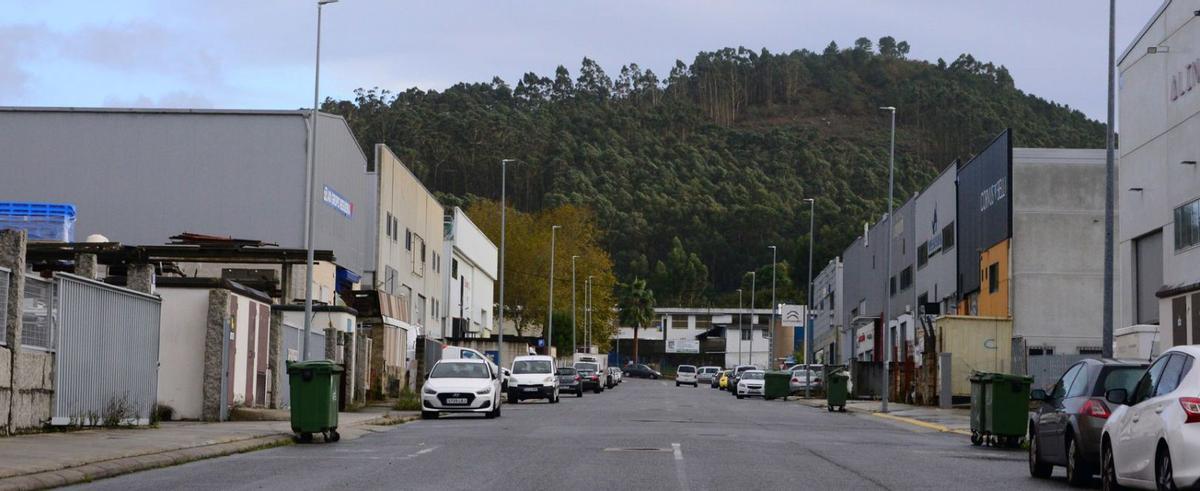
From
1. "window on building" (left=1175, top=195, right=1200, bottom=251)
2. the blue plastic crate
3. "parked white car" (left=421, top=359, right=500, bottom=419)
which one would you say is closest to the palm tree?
"window on building" (left=1175, top=195, right=1200, bottom=251)

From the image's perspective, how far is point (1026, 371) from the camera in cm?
4669

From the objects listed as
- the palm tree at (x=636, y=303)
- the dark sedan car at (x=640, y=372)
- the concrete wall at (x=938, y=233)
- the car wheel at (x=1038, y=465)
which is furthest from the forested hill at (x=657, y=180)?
the car wheel at (x=1038, y=465)

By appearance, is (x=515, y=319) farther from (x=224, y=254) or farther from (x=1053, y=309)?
(x=224, y=254)

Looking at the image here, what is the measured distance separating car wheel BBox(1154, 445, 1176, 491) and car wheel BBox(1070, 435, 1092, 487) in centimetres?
328

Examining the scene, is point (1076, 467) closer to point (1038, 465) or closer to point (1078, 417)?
point (1078, 417)

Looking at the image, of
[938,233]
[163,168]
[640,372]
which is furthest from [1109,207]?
[640,372]

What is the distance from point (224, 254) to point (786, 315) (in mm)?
45671

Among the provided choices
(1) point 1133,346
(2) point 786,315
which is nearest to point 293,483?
(1) point 1133,346

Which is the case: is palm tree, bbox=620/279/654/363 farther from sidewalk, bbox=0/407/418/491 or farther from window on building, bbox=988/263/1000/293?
sidewalk, bbox=0/407/418/491

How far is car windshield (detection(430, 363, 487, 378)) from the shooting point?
114 feet

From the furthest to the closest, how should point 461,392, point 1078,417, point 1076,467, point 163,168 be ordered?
point 163,168 < point 461,392 < point 1076,467 < point 1078,417

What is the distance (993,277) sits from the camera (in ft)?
181

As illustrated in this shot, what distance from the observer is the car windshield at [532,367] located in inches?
1987

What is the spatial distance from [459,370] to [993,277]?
27.5 m
